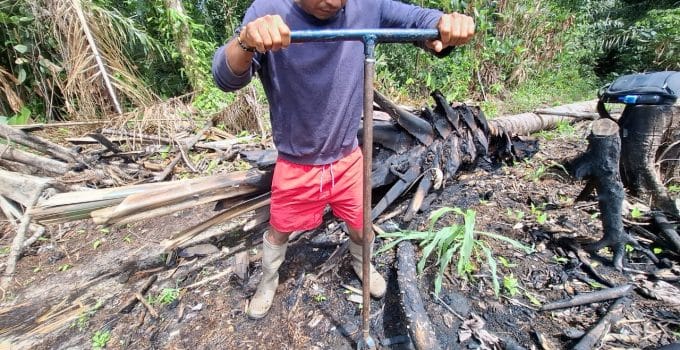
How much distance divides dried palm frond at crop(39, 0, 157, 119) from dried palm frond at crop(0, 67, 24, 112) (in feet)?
2.30

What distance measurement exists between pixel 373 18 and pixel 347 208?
1128 millimetres

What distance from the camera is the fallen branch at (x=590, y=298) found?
203 cm

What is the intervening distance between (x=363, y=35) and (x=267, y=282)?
1.74 meters

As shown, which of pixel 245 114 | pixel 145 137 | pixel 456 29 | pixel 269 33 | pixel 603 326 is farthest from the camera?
pixel 245 114

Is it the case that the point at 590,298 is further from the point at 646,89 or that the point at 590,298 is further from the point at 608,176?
the point at 646,89

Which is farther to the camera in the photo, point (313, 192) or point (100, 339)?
point (100, 339)

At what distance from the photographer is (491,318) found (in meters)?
2.02

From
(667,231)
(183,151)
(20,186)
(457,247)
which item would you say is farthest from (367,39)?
(183,151)

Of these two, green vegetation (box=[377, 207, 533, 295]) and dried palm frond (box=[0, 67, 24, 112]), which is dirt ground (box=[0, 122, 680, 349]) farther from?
dried palm frond (box=[0, 67, 24, 112])

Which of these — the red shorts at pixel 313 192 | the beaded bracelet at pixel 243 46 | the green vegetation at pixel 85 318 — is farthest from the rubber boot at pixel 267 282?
the beaded bracelet at pixel 243 46

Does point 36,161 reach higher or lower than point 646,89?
lower

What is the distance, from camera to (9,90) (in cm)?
547

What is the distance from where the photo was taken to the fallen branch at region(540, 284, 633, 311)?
6.66 ft

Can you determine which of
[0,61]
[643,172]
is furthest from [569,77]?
[0,61]
